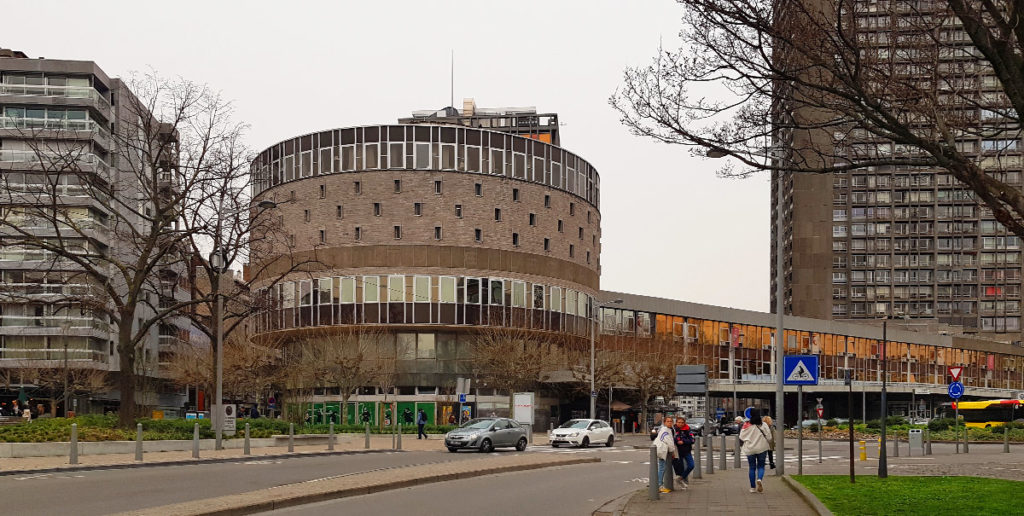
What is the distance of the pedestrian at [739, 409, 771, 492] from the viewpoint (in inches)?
826

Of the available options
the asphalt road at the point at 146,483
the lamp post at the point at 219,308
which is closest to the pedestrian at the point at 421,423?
the lamp post at the point at 219,308

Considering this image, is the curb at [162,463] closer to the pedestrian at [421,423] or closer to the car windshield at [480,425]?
the car windshield at [480,425]

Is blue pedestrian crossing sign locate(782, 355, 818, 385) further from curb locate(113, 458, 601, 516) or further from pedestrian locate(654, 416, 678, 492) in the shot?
curb locate(113, 458, 601, 516)

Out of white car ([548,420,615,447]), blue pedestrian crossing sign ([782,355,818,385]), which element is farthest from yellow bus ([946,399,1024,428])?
blue pedestrian crossing sign ([782,355,818,385])

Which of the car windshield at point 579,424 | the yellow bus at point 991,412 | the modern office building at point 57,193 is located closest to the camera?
the car windshield at point 579,424

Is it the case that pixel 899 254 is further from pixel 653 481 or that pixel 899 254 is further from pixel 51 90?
pixel 653 481

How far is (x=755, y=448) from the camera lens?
69.1 feet

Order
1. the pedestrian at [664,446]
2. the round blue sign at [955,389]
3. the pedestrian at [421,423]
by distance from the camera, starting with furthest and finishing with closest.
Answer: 1. the pedestrian at [421,423]
2. the round blue sign at [955,389]
3. the pedestrian at [664,446]

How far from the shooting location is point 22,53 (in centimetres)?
9156

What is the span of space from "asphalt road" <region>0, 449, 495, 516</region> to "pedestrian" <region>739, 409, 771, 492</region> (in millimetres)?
9004

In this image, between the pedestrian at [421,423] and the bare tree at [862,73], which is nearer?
the bare tree at [862,73]

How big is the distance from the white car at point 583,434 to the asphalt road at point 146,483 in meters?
20.7

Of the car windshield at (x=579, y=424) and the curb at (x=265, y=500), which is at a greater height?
the curb at (x=265, y=500)

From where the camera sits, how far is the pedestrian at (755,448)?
21.0 m
